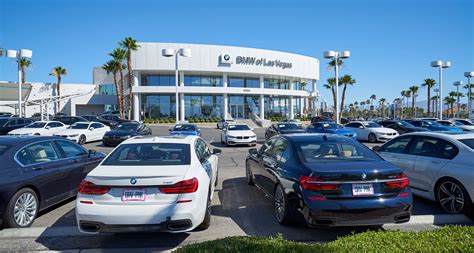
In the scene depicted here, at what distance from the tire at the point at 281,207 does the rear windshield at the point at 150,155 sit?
1.56m

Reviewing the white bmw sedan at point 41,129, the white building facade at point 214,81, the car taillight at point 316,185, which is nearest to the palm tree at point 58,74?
the white building facade at point 214,81

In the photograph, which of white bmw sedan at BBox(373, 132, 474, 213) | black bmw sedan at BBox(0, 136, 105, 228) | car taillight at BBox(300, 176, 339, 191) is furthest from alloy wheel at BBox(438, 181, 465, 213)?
black bmw sedan at BBox(0, 136, 105, 228)

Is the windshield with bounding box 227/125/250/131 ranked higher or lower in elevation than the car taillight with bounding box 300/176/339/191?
higher

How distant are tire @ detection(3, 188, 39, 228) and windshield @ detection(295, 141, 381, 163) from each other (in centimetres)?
439

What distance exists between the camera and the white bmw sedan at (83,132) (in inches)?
731

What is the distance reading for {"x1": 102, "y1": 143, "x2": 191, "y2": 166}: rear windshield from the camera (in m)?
4.98

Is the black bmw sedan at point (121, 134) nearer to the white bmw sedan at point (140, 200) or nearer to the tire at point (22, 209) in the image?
the tire at point (22, 209)

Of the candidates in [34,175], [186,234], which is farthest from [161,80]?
[186,234]

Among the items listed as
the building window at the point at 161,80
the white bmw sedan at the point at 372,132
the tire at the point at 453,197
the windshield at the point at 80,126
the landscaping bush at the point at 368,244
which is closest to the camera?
the landscaping bush at the point at 368,244

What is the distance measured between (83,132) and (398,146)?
1754cm

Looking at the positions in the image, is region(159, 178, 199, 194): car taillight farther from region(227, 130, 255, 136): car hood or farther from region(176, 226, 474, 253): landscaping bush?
region(227, 130, 255, 136): car hood

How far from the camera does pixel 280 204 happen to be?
5.32m

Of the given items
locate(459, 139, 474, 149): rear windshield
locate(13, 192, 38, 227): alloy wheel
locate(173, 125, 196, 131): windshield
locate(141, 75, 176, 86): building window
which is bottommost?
locate(13, 192, 38, 227): alloy wheel

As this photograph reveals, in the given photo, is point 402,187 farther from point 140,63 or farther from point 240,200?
point 140,63
